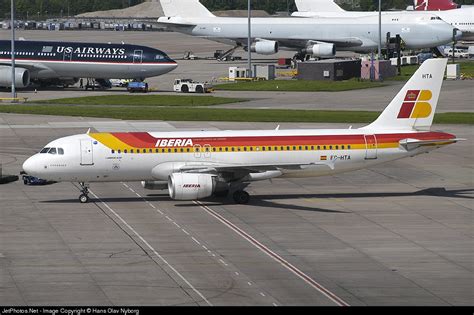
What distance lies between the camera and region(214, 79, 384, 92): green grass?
117125 mm

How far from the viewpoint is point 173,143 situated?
5178 centimetres

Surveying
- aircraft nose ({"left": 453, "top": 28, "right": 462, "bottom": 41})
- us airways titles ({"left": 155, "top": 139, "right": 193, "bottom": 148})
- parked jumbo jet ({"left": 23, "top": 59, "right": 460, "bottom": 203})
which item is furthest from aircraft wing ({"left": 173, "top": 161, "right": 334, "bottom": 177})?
aircraft nose ({"left": 453, "top": 28, "right": 462, "bottom": 41})

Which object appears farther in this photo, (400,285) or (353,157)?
(353,157)

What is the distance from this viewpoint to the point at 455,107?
9812cm

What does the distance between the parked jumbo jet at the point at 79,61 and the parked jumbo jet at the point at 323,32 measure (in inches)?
1293

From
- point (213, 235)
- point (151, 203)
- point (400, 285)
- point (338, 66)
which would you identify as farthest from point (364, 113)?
point (400, 285)

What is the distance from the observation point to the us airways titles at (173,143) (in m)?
51.7

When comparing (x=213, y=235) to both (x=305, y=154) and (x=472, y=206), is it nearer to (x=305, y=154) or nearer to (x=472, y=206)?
(x=305, y=154)

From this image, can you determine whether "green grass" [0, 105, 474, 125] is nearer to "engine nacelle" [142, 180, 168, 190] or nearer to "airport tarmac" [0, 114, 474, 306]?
"airport tarmac" [0, 114, 474, 306]

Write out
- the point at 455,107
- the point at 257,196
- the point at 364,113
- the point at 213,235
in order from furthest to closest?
the point at 455,107
the point at 364,113
the point at 257,196
the point at 213,235

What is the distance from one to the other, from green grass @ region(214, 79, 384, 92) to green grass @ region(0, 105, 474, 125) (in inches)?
878

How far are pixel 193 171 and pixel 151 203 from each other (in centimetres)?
292

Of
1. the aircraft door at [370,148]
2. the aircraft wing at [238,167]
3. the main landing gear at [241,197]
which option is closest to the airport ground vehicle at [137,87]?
the main landing gear at [241,197]

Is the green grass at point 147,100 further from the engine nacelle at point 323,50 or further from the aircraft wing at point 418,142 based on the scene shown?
the aircraft wing at point 418,142
